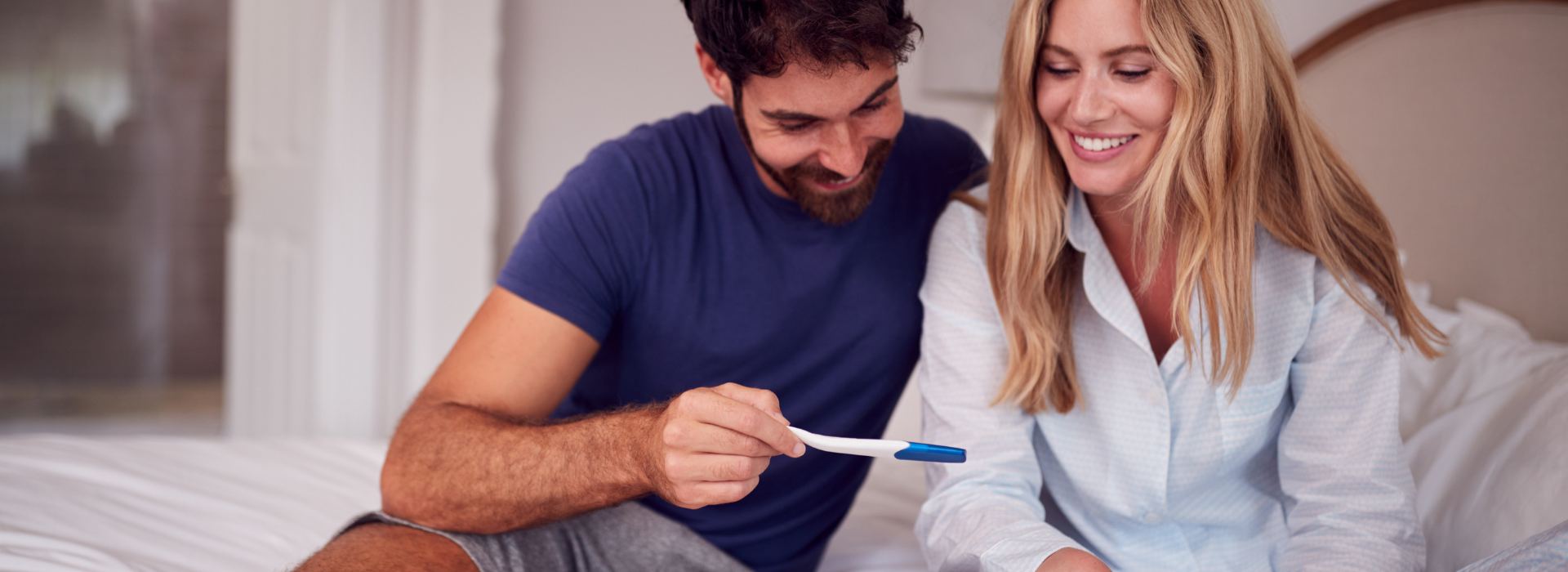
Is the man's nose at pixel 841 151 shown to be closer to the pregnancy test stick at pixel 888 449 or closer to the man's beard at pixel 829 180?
the man's beard at pixel 829 180

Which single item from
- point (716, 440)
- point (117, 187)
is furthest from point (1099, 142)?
point (117, 187)

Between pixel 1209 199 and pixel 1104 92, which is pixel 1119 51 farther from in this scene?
pixel 1209 199

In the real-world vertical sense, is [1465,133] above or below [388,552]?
above

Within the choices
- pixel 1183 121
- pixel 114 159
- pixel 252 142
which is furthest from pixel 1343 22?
pixel 114 159

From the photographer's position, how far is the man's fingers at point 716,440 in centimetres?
101

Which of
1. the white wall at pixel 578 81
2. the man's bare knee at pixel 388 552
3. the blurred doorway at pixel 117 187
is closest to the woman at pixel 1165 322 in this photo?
the man's bare knee at pixel 388 552

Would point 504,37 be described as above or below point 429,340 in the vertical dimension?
above

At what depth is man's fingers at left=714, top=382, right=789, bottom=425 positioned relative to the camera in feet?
3.34

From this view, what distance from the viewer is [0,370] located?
4797 millimetres

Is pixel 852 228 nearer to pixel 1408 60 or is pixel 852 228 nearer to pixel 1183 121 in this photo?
pixel 1183 121

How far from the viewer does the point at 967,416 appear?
4.36ft

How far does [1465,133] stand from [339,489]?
1.76 metres

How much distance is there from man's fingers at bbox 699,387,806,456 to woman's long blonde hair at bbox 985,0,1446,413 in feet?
1.22

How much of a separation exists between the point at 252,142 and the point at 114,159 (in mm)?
2409
